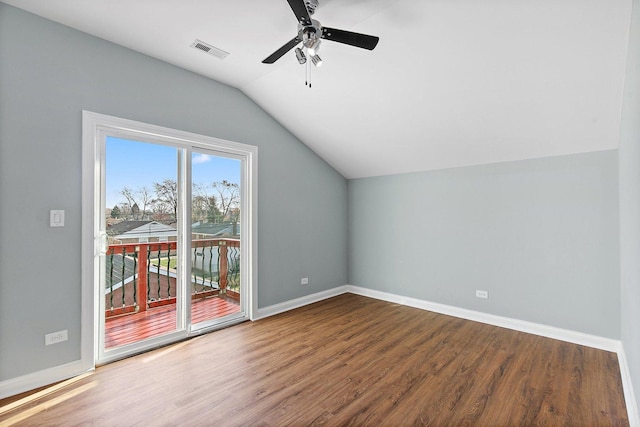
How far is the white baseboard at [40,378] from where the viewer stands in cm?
221

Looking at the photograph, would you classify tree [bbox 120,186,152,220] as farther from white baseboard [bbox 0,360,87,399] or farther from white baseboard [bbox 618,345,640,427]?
white baseboard [bbox 618,345,640,427]

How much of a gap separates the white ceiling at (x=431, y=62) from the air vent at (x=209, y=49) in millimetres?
60

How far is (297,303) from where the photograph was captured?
14.2 ft

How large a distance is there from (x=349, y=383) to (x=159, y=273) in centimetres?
227

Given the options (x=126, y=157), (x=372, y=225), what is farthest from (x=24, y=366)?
(x=372, y=225)

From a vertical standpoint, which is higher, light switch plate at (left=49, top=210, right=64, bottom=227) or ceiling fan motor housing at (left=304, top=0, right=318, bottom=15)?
ceiling fan motor housing at (left=304, top=0, right=318, bottom=15)

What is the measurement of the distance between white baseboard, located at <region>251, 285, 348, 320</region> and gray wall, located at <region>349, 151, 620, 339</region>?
63cm

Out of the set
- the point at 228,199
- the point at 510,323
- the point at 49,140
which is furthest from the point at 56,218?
the point at 510,323

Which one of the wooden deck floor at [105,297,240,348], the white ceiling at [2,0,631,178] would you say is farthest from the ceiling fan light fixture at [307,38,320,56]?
the wooden deck floor at [105,297,240,348]

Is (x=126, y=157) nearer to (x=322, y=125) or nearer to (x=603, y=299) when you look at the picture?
(x=322, y=125)

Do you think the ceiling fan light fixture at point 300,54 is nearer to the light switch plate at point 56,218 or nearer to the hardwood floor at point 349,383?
the light switch plate at point 56,218

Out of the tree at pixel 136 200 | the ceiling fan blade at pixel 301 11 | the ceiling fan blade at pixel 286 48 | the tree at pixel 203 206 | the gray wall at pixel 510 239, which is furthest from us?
the tree at pixel 203 206

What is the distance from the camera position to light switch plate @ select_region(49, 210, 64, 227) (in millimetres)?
2406

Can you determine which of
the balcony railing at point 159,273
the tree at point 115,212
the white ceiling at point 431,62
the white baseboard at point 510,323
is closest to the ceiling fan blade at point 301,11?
the white ceiling at point 431,62
